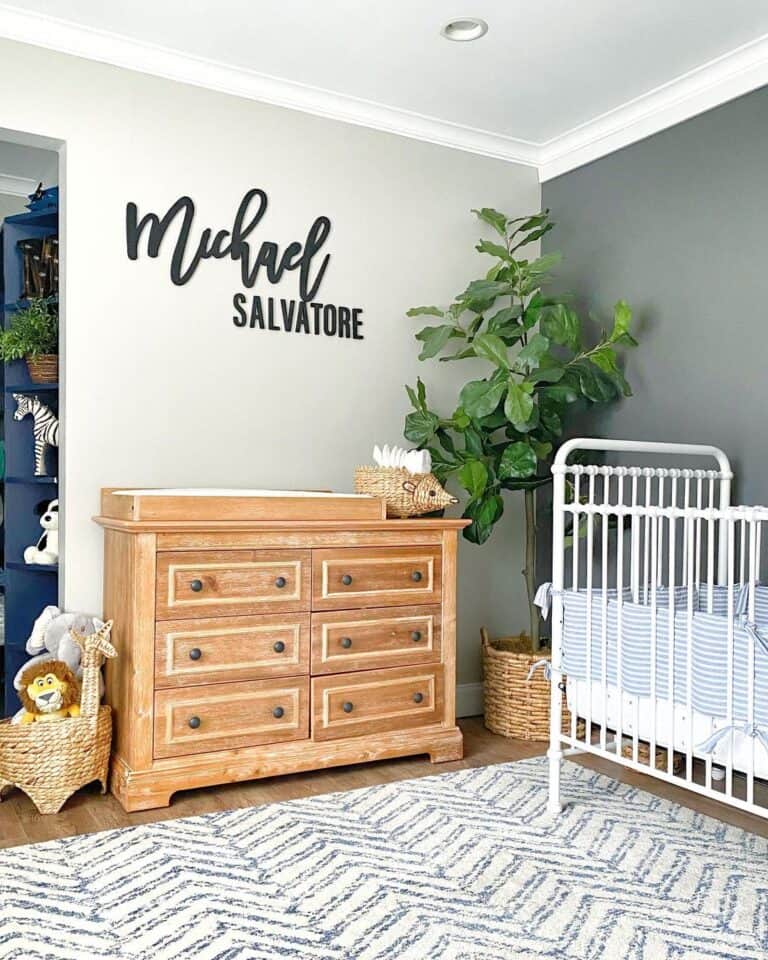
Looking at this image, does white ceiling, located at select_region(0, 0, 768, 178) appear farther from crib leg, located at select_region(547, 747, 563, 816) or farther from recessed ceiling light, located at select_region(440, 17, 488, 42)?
crib leg, located at select_region(547, 747, 563, 816)

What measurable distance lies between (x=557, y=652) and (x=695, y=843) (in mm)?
591

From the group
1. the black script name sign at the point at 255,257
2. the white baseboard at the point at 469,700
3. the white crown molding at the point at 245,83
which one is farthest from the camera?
the white baseboard at the point at 469,700

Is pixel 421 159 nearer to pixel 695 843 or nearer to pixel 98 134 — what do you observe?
pixel 98 134

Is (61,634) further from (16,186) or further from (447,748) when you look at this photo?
(16,186)

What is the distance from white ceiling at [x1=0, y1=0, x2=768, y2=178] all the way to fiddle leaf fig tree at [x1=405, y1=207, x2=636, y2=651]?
0.46m

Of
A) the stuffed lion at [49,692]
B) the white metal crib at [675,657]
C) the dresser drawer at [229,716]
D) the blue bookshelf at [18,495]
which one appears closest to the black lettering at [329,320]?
the blue bookshelf at [18,495]

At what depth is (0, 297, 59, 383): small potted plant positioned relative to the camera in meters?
3.07

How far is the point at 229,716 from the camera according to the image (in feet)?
8.48

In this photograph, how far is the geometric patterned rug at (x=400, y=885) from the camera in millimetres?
1742

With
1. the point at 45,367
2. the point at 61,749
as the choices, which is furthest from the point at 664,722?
the point at 45,367

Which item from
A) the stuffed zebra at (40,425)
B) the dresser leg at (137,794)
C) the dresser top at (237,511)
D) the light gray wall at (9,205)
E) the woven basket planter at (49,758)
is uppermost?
the light gray wall at (9,205)

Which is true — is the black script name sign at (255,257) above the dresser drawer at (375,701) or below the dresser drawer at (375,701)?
above

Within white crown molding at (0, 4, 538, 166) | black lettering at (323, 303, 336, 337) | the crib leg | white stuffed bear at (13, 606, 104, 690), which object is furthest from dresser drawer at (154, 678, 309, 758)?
white crown molding at (0, 4, 538, 166)

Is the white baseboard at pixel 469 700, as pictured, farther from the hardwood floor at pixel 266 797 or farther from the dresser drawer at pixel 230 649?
the dresser drawer at pixel 230 649
